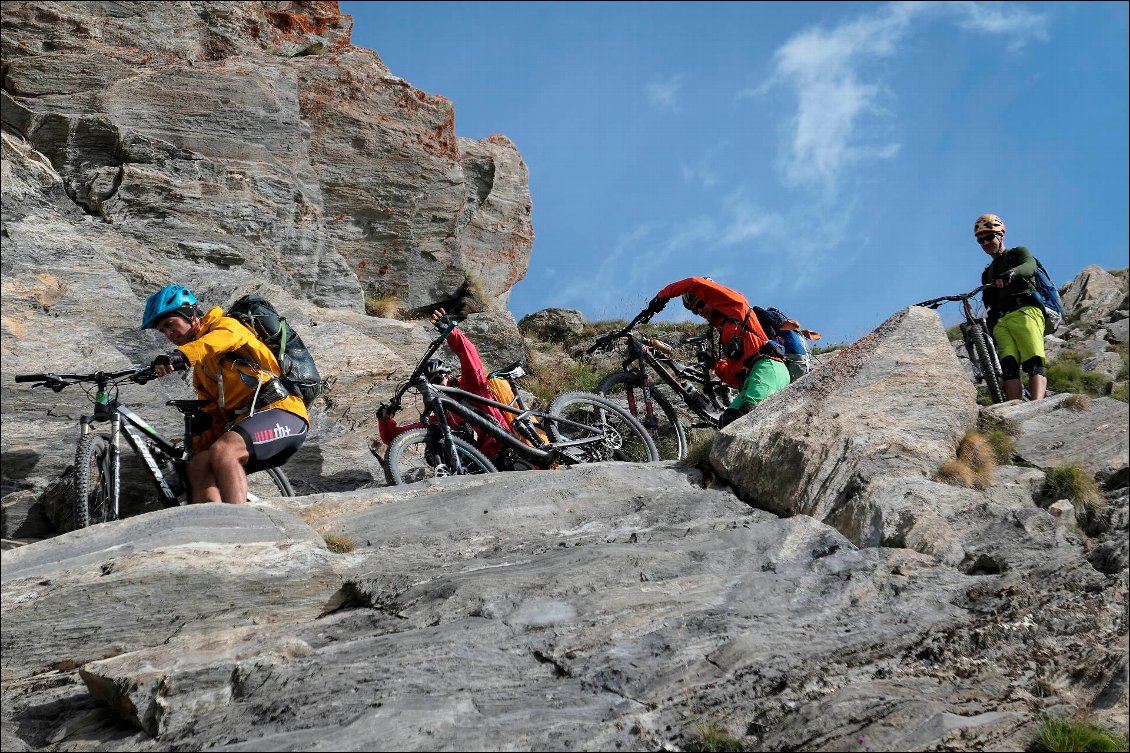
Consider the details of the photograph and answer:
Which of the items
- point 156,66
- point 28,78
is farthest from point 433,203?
point 28,78

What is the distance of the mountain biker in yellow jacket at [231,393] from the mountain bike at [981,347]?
312 inches

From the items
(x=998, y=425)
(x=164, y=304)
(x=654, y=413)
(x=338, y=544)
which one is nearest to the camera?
(x=338, y=544)

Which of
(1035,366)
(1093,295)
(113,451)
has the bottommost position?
(113,451)

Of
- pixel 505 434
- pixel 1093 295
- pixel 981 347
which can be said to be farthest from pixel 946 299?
pixel 1093 295

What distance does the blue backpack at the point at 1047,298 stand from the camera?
11.8 m

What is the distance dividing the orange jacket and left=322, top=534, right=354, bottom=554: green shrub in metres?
5.51

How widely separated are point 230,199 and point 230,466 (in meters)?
7.45

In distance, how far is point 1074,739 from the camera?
5.55 metres

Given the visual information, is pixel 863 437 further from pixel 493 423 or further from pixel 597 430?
pixel 493 423

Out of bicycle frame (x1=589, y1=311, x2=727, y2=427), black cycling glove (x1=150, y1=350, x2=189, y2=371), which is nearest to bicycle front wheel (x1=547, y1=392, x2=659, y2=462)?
bicycle frame (x1=589, y1=311, x2=727, y2=427)

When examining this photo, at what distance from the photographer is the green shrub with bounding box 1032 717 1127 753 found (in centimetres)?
554

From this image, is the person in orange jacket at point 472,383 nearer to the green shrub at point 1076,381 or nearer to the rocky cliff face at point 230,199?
the rocky cliff face at point 230,199

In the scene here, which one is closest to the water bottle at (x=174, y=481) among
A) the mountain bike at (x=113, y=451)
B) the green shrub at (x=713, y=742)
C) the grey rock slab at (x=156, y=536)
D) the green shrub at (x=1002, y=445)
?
the mountain bike at (x=113, y=451)

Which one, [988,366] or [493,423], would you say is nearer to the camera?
[493,423]
